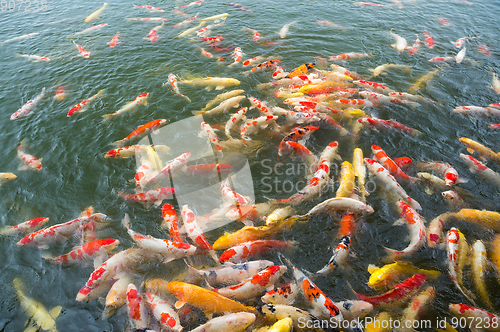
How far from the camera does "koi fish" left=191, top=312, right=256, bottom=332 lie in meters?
3.52

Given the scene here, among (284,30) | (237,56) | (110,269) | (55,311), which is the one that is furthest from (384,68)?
(55,311)

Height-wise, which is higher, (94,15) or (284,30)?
(94,15)

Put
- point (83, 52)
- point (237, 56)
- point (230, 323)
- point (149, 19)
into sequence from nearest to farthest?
point (230, 323) → point (237, 56) → point (83, 52) → point (149, 19)

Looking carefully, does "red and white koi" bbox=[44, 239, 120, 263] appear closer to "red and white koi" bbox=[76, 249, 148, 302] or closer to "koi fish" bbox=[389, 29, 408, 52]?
"red and white koi" bbox=[76, 249, 148, 302]

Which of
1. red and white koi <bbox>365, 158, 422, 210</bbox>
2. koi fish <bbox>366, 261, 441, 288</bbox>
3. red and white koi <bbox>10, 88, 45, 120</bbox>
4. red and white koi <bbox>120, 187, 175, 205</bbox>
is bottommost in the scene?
koi fish <bbox>366, 261, 441, 288</bbox>

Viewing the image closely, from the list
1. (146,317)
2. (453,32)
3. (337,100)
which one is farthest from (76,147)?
(453,32)

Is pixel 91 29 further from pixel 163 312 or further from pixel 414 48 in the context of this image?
pixel 414 48

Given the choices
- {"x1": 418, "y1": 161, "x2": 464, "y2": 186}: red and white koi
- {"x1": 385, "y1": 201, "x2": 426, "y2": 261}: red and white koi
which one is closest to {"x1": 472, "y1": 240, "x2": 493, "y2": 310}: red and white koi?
{"x1": 385, "y1": 201, "x2": 426, "y2": 261}: red and white koi

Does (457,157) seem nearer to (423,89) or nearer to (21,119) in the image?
(423,89)

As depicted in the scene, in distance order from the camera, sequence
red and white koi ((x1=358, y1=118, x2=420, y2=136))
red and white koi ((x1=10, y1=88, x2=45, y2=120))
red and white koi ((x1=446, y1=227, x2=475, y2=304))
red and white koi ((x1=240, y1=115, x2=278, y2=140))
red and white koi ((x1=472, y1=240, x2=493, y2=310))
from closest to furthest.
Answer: red and white koi ((x1=472, y1=240, x2=493, y2=310))
red and white koi ((x1=446, y1=227, x2=475, y2=304))
red and white koi ((x1=358, y1=118, x2=420, y2=136))
red and white koi ((x1=240, y1=115, x2=278, y2=140))
red and white koi ((x1=10, y1=88, x2=45, y2=120))

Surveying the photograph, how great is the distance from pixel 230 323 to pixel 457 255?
153 inches

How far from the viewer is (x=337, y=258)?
4.38 metres

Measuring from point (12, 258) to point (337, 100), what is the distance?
8440mm

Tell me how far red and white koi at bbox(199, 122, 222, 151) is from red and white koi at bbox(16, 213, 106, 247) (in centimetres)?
318
